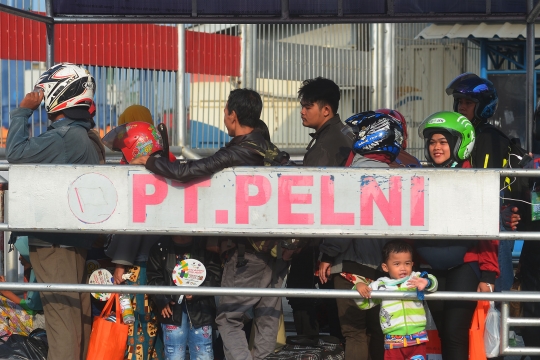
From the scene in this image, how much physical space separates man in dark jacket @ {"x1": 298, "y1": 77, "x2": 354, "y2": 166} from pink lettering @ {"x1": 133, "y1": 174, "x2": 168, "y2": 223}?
48.8 inches

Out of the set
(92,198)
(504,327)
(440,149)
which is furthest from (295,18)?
(504,327)

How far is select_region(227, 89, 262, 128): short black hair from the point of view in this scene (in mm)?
4992

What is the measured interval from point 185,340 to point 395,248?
56.9 inches

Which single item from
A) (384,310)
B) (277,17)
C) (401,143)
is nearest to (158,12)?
(277,17)

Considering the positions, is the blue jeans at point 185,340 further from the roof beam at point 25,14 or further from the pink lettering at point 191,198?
the roof beam at point 25,14

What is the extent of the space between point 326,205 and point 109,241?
1.81m

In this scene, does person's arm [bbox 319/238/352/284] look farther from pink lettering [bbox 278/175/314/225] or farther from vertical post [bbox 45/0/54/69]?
vertical post [bbox 45/0/54/69]

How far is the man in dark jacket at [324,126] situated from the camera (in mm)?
5448

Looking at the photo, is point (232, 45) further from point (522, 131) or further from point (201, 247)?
point (201, 247)

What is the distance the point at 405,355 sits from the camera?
15.6ft

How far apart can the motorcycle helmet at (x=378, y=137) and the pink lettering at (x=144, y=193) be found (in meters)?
1.25

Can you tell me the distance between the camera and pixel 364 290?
4.54m

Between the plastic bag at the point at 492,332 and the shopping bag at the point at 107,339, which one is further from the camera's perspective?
the shopping bag at the point at 107,339

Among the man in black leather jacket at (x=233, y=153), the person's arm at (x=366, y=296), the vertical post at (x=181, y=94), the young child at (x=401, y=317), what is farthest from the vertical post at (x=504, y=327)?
the vertical post at (x=181, y=94)
